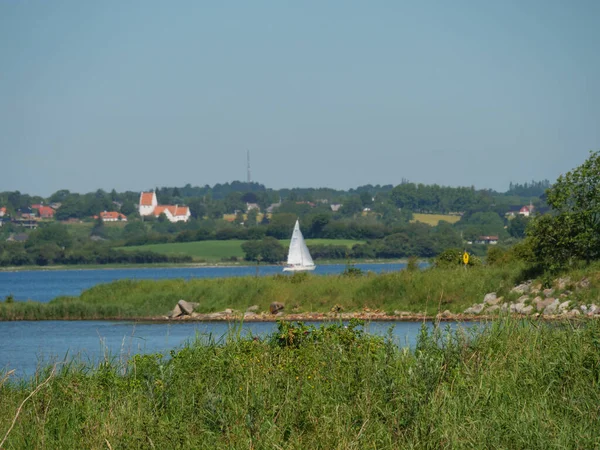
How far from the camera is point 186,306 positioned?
3425cm

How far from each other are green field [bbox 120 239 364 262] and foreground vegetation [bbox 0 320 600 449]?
331 feet

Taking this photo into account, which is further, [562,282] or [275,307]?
[275,307]

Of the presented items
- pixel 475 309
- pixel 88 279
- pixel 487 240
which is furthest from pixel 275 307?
pixel 487 240

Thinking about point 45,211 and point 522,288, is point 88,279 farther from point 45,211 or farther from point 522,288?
point 45,211

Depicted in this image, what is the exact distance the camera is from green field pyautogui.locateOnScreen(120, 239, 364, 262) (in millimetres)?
115062

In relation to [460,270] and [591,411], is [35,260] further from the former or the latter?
[591,411]

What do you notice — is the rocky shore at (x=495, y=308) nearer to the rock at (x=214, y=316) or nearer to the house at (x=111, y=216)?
the rock at (x=214, y=316)

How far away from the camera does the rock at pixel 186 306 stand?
112ft

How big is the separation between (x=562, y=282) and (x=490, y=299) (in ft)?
8.04

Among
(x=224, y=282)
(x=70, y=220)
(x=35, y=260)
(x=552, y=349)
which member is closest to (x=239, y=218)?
(x=70, y=220)

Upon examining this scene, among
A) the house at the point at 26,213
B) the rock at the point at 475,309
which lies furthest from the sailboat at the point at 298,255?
the house at the point at 26,213

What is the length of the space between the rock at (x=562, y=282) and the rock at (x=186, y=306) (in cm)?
1332

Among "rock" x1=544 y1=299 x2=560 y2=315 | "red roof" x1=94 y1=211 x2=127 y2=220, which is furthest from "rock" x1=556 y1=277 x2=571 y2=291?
"red roof" x1=94 y1=211 x2=127 y2=220

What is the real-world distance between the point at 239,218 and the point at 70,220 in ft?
110
